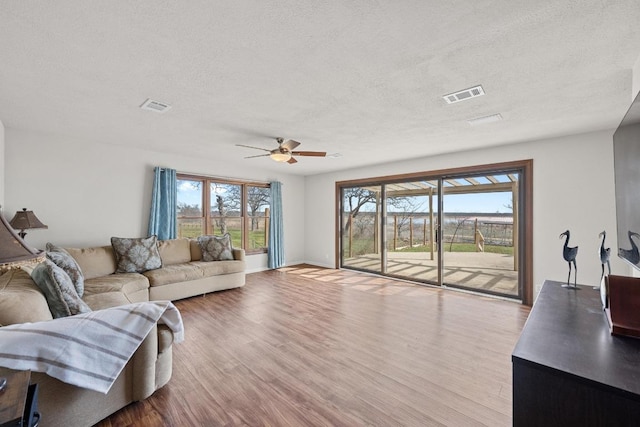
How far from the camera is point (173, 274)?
4.14 metres

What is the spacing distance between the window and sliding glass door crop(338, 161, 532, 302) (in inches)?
77.0

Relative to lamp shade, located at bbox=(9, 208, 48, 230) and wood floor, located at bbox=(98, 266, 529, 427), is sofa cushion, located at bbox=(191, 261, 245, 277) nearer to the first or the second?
wood floor, located at bbox=(98, 266, 529, 427)

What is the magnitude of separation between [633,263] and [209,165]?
230 inches

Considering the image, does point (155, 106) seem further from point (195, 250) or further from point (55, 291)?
point (195, 250)

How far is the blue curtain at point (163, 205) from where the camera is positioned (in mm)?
4785

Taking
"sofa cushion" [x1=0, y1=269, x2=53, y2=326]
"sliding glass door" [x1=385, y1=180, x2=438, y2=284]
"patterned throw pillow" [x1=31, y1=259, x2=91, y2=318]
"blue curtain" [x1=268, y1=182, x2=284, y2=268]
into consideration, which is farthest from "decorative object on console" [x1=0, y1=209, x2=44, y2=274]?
"sliding glass door" [x1=385, y1=180, x2=438, y2=284]

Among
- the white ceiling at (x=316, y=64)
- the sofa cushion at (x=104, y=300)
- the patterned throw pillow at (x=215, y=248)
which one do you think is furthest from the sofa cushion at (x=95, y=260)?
the white ceiling at (x=316, y=64)

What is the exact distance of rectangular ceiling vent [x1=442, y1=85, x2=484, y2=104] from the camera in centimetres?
239

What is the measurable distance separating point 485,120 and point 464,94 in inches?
35.9

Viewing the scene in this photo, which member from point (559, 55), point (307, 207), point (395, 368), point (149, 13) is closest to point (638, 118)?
point (559, 55)

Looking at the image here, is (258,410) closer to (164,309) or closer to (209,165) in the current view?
(164,309)

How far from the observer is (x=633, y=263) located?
1.68 metres

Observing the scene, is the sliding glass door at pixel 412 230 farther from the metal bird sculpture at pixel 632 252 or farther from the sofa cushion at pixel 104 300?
the sofa cushion at pixel 104 300

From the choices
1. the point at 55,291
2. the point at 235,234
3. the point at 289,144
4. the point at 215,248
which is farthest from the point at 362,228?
the point at 55,291
